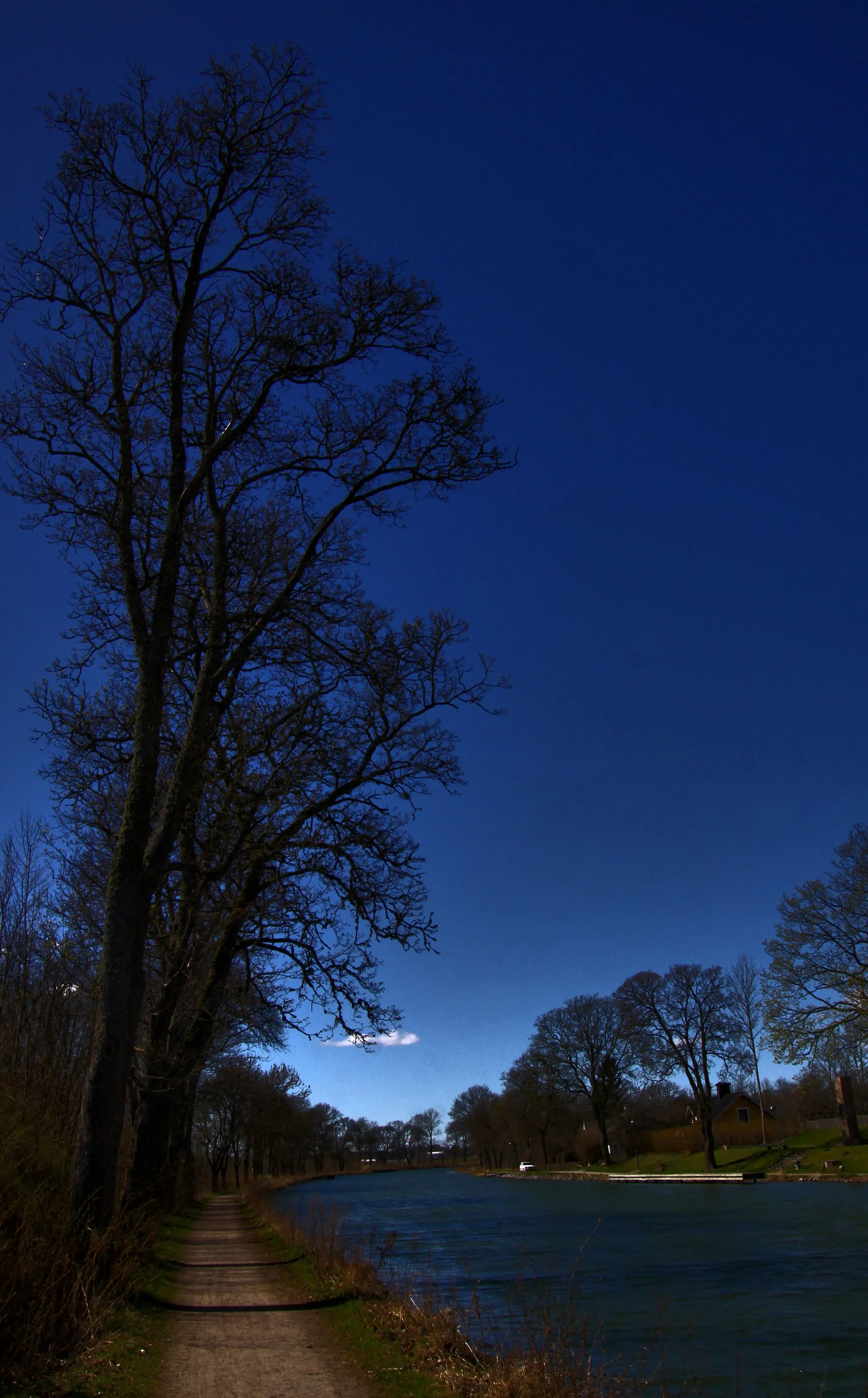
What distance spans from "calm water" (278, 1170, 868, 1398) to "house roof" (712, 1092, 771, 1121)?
3329cm

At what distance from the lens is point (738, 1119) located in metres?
70.7

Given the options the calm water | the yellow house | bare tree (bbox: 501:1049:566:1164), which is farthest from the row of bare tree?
the yellow house

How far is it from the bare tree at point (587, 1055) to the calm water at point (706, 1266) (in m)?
27.1

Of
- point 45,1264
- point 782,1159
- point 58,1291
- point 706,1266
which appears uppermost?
point 45,1264

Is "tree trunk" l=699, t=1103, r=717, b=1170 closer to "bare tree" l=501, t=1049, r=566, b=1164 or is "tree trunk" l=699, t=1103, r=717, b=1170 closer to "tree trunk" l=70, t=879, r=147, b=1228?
"bare tree" l=501, t=1049, r=566, b=1164

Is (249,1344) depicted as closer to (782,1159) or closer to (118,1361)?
(118,1361)

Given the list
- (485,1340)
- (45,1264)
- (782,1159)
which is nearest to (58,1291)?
(45,1264)

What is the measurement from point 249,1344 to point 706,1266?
511 inches

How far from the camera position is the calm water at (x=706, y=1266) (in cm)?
1000

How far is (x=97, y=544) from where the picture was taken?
32.9 ft

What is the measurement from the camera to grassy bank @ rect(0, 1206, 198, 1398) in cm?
532

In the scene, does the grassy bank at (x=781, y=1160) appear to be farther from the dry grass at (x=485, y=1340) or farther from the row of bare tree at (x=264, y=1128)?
the dry grass at (x=485, y=1340)

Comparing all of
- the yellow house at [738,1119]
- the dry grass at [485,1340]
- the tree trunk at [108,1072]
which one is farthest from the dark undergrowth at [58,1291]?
the yellow house at [738,1119]

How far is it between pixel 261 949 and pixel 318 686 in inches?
146
